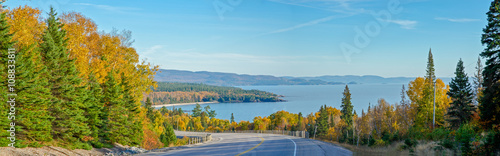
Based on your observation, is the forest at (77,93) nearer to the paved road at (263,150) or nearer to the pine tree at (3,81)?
the pine tree at (3,81)

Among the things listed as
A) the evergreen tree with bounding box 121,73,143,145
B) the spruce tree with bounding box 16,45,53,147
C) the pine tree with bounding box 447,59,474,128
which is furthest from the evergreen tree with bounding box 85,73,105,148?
the pine tree with bounding box 447,59,474,128

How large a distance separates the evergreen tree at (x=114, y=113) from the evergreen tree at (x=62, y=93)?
5.11 meters

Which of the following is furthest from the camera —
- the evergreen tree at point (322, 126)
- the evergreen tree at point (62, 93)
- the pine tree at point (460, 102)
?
the evergreen tree at point (322, 126)

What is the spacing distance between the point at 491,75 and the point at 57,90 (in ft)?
88.4

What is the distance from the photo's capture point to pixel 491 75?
21438 millimetres

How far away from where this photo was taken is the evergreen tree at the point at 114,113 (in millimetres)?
27797

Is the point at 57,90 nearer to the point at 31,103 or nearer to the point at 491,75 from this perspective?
the point at 31,103

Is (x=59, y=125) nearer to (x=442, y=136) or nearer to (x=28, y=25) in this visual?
(x=28, y=25)

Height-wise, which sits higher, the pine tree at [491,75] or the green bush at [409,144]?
the pine tree at [491,75]

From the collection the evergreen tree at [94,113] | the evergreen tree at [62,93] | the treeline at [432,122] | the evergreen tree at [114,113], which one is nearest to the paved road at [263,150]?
the treeline at [432,122]

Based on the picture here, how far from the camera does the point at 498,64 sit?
21.2m

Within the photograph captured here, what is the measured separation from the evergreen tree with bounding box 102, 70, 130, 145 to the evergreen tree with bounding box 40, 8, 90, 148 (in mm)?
5108

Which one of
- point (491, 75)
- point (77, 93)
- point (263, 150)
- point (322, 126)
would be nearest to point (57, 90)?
point (77, 93)

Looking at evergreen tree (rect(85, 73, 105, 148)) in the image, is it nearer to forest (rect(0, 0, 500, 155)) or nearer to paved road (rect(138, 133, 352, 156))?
forest (rect(0, 0, 500, 155))
